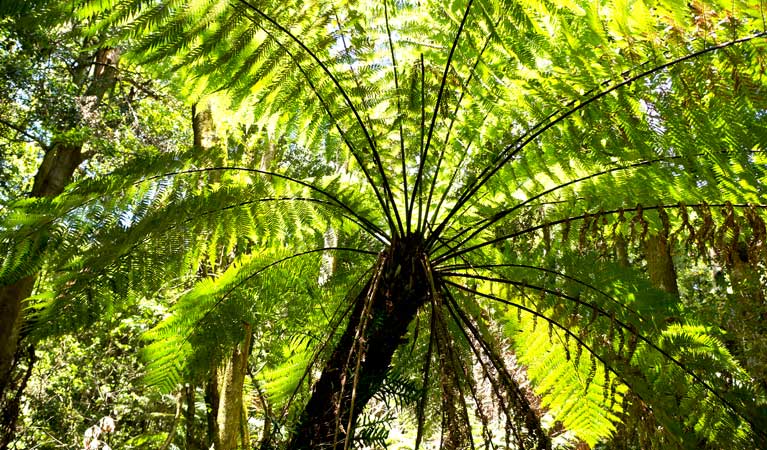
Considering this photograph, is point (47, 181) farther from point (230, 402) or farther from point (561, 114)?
point (561, 114)

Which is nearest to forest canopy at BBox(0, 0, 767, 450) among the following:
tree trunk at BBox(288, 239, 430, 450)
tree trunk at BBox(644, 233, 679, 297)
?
tree trunk at BBox(288, 239, 430, 450)

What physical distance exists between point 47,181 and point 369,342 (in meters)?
6.22

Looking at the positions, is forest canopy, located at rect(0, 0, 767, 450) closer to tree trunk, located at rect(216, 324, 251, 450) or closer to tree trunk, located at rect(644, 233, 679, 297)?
tree trunk, located at rect(216, 324, 251, 450)

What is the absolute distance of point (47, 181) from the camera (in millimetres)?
6094

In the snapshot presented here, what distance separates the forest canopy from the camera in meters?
1.43

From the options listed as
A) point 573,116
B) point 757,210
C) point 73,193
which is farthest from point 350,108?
point 757,210

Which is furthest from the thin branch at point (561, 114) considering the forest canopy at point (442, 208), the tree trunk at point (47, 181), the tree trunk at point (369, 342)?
the tree trunk at point (47, 181)

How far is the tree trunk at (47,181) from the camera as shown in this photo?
17.4ft

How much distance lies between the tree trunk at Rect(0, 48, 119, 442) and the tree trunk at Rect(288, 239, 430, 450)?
426 centimetres

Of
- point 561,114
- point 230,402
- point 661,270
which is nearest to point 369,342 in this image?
point 561,114

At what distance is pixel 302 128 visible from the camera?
86.7 inches

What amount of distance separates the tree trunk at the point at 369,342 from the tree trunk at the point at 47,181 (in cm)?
426

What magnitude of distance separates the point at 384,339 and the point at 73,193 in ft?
3.53

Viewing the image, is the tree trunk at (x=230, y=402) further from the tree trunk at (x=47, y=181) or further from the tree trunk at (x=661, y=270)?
the tree trunk at (x=661, y=270)
